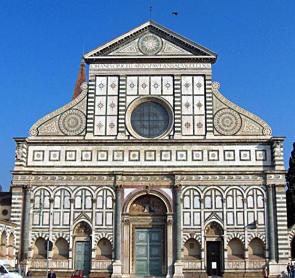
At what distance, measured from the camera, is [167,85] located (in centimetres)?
3431

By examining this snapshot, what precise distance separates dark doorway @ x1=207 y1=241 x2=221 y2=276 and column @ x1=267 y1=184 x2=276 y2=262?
9.61ft

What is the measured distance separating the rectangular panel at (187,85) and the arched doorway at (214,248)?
823 cm

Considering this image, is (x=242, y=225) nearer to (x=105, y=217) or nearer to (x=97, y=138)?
(x=105, y=217)

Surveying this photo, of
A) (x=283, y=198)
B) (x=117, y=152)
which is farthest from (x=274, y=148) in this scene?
(x=117, y=152)

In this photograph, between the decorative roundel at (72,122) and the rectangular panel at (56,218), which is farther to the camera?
the decorative roundel at (72,122)

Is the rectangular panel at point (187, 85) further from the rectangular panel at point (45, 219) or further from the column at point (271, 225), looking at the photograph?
the rectangular panel at point (45, 219)

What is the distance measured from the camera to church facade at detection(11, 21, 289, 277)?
31766 mm

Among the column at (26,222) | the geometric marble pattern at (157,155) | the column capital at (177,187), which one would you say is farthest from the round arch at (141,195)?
the column at (26,222)

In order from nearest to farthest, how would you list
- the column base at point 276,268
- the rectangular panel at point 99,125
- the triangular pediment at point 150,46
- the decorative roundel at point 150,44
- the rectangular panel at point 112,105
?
the column base at point 276,268 < the rectangular panel at point 99,125 < the rectangular panel at point 112,105 < the triangular pediment at point 150,46 < the decorative roundel at point 150,44

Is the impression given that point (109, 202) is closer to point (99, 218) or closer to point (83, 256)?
point (99, 218)

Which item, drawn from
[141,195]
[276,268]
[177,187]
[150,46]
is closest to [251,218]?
[276,268]

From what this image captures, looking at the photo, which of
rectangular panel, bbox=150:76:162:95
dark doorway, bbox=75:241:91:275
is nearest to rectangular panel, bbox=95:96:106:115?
rectangular panel, bbox=150:76:162:95

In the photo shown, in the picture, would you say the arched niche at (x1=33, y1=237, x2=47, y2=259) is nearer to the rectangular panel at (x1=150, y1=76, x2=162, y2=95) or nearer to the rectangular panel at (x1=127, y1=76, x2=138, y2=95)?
the rectangular panel at (x1=127, y1=76, x2=138, y2=95)

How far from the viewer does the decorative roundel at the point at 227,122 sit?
3322 centimetres
